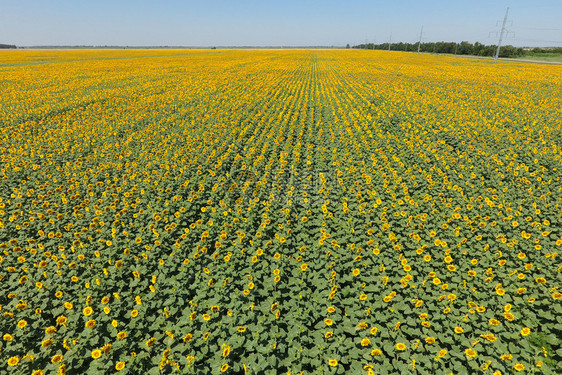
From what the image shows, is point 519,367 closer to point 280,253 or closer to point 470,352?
point 470,352

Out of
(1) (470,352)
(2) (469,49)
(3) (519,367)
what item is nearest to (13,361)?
(1) (470,352)

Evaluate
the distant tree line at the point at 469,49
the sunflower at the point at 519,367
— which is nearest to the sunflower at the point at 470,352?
the sunflower at the point at 519,367

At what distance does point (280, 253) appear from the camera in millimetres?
5410

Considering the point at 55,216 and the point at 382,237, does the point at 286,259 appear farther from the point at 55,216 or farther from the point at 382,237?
the point at 55,216

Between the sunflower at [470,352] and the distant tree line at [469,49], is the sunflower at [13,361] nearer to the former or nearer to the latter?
the sunflower at [470,352]

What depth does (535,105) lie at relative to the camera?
60.3ft

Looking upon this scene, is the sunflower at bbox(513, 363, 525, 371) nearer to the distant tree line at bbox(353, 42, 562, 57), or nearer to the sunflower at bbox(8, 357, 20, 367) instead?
the sunflower at bbox(8, 357, 20, 367)

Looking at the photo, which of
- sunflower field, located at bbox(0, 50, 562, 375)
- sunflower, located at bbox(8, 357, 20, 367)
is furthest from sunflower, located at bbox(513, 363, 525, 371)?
sunflower, located at bbox(8, 357, 20, 367)

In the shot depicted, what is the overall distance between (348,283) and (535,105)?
73.0 feet

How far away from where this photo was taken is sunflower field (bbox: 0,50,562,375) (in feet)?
11.8

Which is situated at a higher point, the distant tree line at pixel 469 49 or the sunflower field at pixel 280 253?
the distant tree line at pixel 469 49

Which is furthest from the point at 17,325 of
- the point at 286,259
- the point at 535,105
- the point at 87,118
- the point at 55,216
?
the point at 535,105

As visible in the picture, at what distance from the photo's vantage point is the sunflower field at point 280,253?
3.60 meters

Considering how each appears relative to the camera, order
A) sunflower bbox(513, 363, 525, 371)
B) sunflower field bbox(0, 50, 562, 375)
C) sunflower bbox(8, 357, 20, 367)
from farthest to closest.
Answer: sunflower field bbox(0, 50, 562, 375) < sunflower bbox(8, 357, 20, 367) < sunflower bbox(513, 363, 525, 371)
